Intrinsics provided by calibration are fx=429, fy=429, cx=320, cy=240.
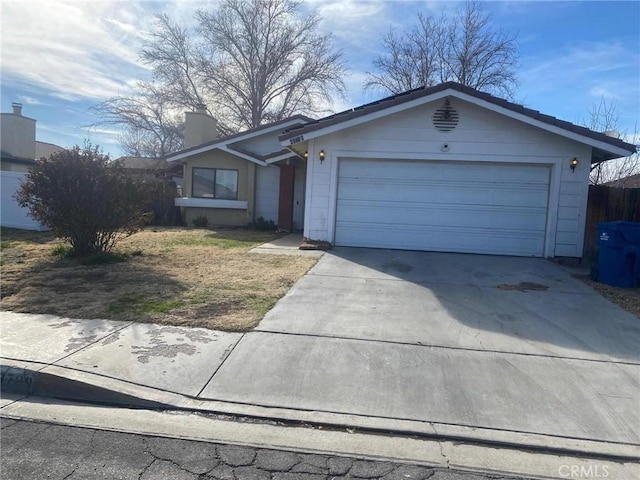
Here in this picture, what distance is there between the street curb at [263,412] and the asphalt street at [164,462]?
0.46m

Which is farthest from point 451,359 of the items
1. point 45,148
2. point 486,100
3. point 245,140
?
point 45,148

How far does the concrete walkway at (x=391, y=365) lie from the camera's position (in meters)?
3.77

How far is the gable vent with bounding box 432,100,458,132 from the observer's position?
35.9 feet

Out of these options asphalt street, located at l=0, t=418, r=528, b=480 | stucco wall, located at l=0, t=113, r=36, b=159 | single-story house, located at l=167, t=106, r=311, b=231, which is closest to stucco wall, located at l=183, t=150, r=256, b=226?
single-story house, located at l=167, t=106, r=311, b=231

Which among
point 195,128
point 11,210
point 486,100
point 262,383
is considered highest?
point 195,128

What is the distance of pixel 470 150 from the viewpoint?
11000mm

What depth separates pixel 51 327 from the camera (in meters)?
5.55

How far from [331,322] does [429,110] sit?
7346 mm

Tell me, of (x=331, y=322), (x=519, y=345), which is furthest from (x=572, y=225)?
(x=331, y=322)

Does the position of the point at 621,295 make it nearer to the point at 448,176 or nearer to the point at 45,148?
the point at 448,176

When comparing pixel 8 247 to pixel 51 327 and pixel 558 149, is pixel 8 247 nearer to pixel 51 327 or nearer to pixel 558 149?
pixel 51 327

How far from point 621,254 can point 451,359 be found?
226 inches

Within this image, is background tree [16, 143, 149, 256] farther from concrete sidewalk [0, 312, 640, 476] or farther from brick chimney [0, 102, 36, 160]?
brick chimney [0, 102, 36, 160]

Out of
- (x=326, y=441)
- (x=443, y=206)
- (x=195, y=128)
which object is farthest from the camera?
(x=195, y=128)
